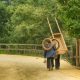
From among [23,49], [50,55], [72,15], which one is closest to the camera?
[50,55]

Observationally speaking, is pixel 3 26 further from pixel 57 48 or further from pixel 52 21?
pixel 57 48

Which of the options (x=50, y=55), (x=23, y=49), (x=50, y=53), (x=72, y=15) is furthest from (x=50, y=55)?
(x=23, y=49)

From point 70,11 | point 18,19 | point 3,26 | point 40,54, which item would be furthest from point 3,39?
point 70,11

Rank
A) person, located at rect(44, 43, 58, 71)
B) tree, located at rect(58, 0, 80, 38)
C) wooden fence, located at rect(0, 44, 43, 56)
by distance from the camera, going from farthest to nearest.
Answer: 1. wooden fence, located at rect(0, 44, 43, 56)
2. tree, located at rect(58, 0, 80, 38)
3. person, located at rect(44, 43, 58, 71)

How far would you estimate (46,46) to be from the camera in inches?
789

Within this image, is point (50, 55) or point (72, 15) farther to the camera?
point (72, 15)

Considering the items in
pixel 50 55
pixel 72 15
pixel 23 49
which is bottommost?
pixel 23 49

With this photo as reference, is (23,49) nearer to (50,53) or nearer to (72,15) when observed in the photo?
(72,15)

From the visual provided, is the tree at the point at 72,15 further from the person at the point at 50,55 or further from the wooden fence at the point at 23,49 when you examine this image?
the wooden fence at the point at 23,49

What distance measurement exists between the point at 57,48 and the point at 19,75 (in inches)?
148

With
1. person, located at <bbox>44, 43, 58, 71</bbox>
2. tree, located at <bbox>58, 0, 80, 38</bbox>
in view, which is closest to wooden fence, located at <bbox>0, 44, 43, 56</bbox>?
tree, located at <bbox>58, 0, 80, 38</bbox>

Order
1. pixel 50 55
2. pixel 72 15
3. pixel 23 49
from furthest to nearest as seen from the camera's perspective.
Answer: pixel 23 49, pixel 72 15, pixel 50 55

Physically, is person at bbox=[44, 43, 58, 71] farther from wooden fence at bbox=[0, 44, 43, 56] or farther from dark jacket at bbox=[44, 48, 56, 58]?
wooden fence at bbox=[0, 44, 43, 56]

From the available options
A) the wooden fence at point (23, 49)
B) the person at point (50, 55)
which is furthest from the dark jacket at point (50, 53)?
the wooden fence at point (23, 49)
